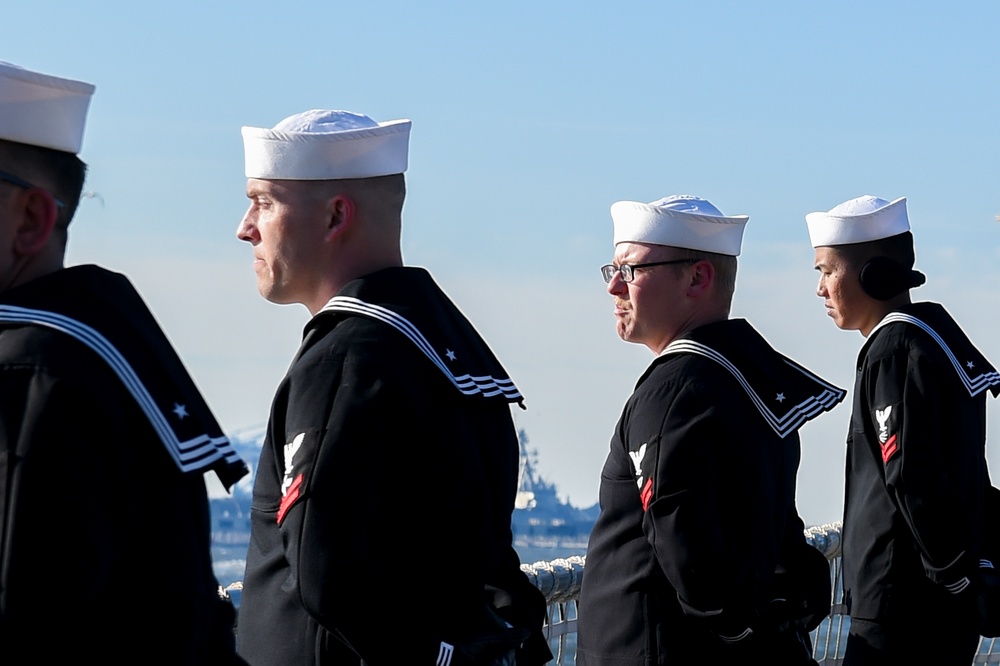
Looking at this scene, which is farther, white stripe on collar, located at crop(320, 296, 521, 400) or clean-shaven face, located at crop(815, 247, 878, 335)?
clean-shaven face, located at crop(815, 247, 878, 335)

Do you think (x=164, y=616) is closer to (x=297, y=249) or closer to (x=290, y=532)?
(x=290, y=532)

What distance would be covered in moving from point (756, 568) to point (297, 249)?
1.70m

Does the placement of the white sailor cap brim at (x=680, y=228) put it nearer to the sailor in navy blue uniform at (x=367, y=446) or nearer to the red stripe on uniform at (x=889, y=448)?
the red stripe on uniform at (x=889, y=448)

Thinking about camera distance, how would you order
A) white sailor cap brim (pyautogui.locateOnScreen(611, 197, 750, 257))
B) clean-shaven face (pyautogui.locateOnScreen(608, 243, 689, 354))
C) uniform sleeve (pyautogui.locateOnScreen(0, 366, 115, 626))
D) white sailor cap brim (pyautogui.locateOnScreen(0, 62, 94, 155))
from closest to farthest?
uniform sleeve (pyautogui.locateOnScreen(0, 366, 115, 626))
white sailor cap brim (pyautogui.locateOnScreen(0, 62, 94, 155))
clean-shaven face (pyautogui.locateOnScreen(608, 243, 689, 354))
white sailor cap brim (pyautogui.locateOnScreen(611, 197, 750, 257))

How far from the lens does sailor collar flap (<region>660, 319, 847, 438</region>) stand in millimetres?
4748

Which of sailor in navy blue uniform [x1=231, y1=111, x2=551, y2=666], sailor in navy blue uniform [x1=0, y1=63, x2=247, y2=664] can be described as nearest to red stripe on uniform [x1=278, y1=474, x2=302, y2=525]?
sailor in navy blue uniform [x1=231, y1=111, x2=551, y2=666]

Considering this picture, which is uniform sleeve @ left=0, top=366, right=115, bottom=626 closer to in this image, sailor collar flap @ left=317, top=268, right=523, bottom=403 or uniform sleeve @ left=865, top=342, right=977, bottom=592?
sailor collar flap @ left=317, top=268, right=523, bottom=403

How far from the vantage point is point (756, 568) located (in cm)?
457

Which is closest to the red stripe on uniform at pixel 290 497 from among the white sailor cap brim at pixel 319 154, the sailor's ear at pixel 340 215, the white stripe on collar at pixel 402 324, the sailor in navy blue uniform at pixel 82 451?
the white stripe on collar at pixel 402 324

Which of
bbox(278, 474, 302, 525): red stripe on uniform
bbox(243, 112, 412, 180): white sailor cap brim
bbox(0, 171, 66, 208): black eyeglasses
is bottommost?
bbox(278, 474, 302, 525): red stripe on uniform

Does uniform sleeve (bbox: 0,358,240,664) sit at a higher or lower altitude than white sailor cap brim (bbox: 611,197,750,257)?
lower

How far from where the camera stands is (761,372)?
15.7 feet

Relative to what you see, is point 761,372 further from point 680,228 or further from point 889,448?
point 889,448

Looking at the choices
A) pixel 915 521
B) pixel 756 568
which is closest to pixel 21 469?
pixel 756 568
